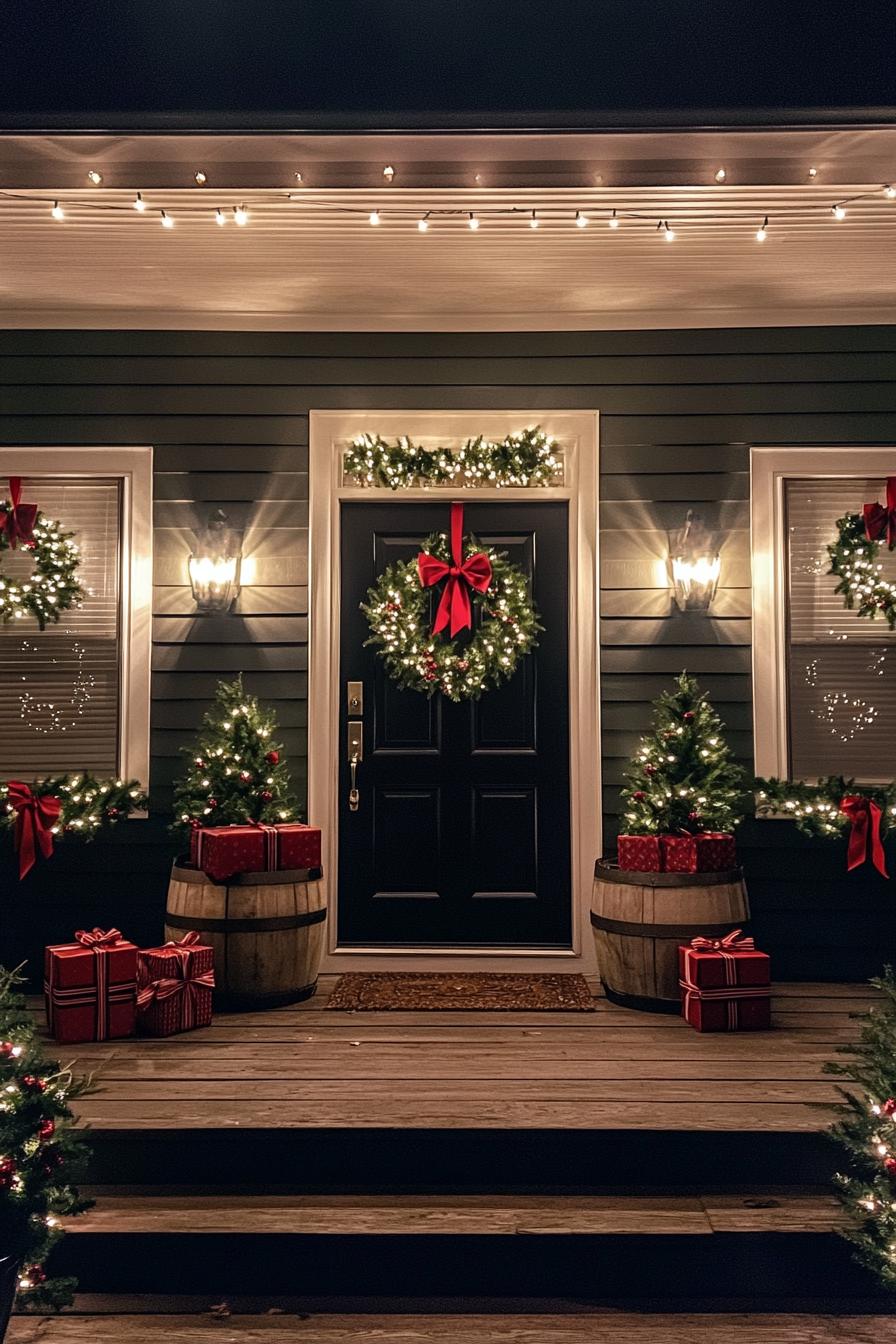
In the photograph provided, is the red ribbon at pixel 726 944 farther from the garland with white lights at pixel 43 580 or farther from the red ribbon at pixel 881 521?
the garland with white lights at pixel 43 580

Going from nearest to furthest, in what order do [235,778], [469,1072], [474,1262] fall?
[474,1262]
[469,1072]
[235,778]

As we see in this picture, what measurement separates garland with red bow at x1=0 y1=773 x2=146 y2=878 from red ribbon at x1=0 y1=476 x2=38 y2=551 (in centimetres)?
103

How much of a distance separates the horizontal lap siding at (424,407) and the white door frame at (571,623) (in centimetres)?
5

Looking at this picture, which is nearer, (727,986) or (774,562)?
(727,986)

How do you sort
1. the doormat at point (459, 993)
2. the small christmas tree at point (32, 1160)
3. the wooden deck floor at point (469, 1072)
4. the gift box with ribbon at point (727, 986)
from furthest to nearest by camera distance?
1. the doormat at point (459, 993)
2. the gift box with ribbon at point (727, 986)
3. the wooden deck floor at point (469, 1072)
4. the small christmas tree at point (32, 1160)

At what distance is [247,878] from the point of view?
3.83m

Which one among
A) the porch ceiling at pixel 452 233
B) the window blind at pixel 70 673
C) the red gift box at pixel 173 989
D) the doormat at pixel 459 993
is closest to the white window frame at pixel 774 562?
the porch ceiling at pixel 452 233

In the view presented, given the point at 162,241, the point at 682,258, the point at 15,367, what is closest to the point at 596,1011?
the point at 682,258

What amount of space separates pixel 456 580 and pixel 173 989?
202cm

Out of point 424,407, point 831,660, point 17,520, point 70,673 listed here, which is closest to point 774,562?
point 831,660

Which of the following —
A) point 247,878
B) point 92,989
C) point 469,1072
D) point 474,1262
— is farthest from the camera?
point 247,878

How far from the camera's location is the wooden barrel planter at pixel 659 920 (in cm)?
380

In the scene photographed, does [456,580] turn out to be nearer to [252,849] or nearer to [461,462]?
[461,462]

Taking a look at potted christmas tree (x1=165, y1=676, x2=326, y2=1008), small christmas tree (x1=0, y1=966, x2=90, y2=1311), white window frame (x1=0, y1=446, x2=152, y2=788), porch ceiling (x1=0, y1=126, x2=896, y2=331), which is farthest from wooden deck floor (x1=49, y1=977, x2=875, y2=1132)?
porch ceiling (x1=0, y1=126, x2=896, y2=331)
